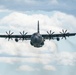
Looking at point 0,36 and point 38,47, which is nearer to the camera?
point 38,47

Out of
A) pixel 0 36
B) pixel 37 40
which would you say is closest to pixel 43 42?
pixel 37 40

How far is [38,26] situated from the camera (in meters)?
193

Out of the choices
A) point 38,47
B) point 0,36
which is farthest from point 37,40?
point 0,36

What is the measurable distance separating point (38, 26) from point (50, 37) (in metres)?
9.88

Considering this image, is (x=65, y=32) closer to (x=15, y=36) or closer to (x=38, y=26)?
(x=38, y=26)

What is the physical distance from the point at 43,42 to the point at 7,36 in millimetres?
30363

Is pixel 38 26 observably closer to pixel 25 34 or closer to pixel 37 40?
pixel 25 34

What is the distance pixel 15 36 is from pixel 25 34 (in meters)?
9.55

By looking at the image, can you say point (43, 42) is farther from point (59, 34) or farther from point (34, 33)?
point (59, 34)

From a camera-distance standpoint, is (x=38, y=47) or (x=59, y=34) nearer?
(x=38, y=47)

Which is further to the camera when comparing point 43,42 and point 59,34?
point 59,34

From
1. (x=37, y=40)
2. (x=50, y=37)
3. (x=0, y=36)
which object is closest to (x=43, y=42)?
(x=37, y=40)

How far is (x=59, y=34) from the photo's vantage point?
638 feet

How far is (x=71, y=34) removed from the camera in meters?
193
